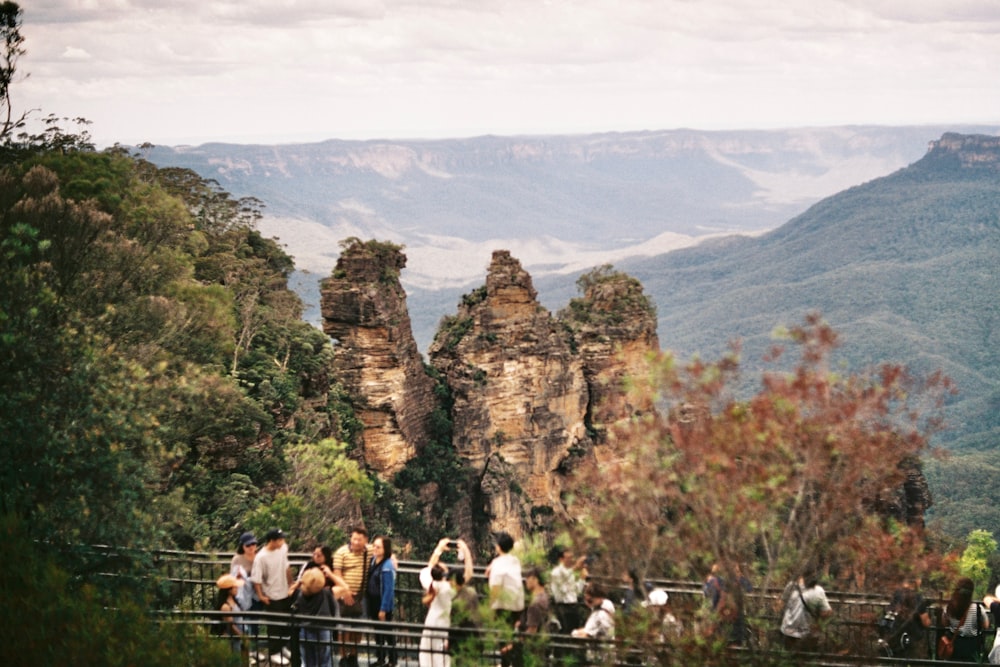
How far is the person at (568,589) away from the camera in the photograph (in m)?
14.5

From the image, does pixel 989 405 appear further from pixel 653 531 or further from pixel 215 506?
pixel 653 531

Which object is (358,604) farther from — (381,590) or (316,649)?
(316,649)

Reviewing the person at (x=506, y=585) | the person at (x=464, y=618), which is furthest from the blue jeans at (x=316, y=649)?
the person at (x=506, y=585)

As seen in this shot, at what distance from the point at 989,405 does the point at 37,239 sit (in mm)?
103355

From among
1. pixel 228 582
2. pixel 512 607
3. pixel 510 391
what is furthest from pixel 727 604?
pixel 510 391

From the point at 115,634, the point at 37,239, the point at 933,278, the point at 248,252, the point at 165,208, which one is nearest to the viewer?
the point at 115,634

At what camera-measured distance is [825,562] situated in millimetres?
14938

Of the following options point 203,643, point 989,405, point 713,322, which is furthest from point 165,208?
point 713,322

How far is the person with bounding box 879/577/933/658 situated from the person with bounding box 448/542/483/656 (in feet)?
17.4

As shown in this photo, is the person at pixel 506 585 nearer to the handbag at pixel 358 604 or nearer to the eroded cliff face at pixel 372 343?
the handbag at pixel 358 604

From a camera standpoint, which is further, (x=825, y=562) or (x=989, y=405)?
(x=989, y=405)

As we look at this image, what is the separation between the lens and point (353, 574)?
15984 millimetres

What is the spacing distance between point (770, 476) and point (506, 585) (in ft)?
11.8

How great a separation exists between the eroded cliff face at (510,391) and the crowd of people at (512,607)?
3241 cm
